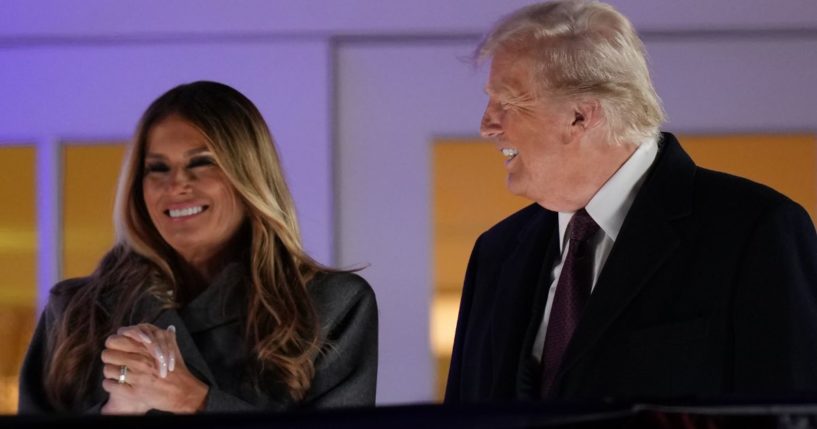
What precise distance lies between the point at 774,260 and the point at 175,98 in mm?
887

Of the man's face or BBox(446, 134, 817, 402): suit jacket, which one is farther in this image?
the man's face

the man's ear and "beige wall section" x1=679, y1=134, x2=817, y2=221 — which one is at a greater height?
the man's ear

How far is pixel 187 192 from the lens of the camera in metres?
1.89

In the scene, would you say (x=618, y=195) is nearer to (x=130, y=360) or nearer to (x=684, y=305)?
(x=684, y=305)

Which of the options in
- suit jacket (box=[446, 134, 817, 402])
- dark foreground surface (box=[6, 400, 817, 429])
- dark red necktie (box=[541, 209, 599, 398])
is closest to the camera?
dark foreground surface (box=[6, 400, 817, 429])

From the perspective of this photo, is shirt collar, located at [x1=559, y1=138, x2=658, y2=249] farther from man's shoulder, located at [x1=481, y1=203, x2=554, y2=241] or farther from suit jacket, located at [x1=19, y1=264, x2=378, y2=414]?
suit jacket, located at [x1=19, y1=264, x2=378, y2=414]

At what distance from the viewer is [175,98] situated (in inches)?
77.4

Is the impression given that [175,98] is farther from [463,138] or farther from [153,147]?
[463,138]

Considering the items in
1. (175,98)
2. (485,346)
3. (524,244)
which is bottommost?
(485,346)

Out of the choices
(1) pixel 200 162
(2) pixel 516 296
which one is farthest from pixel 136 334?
(2) pixel 516 296

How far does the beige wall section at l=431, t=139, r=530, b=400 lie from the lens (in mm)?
2781

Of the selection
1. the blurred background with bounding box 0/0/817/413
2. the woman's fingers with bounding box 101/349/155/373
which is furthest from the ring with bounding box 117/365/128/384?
the blurred background with bounding box 0/0/817/413

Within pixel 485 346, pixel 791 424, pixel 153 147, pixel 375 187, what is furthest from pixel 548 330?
pixel 375 187

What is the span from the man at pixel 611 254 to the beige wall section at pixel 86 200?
43.6 inches
